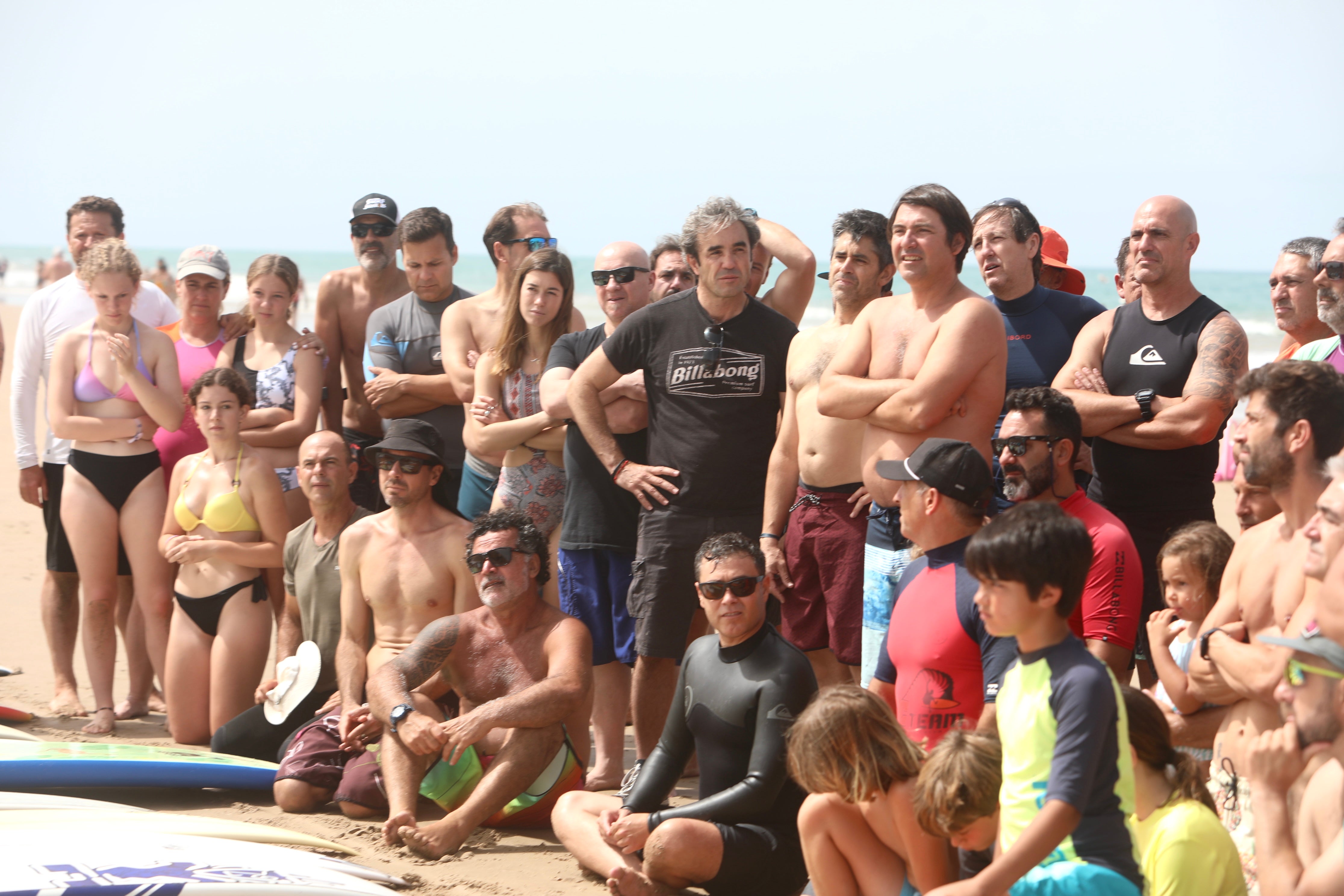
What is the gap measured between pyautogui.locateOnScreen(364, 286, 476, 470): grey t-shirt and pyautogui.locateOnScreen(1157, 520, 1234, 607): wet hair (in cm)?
374

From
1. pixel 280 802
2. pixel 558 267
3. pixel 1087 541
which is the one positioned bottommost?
pixel 280 802

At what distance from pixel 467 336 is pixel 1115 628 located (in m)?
3.63

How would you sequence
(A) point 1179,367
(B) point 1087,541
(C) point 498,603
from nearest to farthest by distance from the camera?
(B) point 1087,541, (A) point 1179,367, (C) point 498,603

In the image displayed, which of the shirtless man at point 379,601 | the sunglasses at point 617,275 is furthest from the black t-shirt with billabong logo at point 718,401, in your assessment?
the shirtless man at point 379,601

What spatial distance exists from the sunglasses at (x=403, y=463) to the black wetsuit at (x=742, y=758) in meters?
1.86

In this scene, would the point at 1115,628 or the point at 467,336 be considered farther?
the point at 467,336

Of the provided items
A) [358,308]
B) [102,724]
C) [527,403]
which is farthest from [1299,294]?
[102,724]

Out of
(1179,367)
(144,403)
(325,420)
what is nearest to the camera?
(1179,367)

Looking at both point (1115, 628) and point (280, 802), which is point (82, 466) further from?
point (1115, 628)

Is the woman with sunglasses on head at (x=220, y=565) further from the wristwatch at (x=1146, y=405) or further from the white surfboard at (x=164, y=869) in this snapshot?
the wristwatch at (x=1146, y=405)

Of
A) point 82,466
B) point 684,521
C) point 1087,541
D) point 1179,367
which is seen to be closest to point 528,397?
point 684,521

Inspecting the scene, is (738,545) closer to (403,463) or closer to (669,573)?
(669,573)

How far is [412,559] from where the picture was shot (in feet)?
18.6

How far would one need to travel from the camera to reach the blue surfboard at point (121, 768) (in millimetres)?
5258
